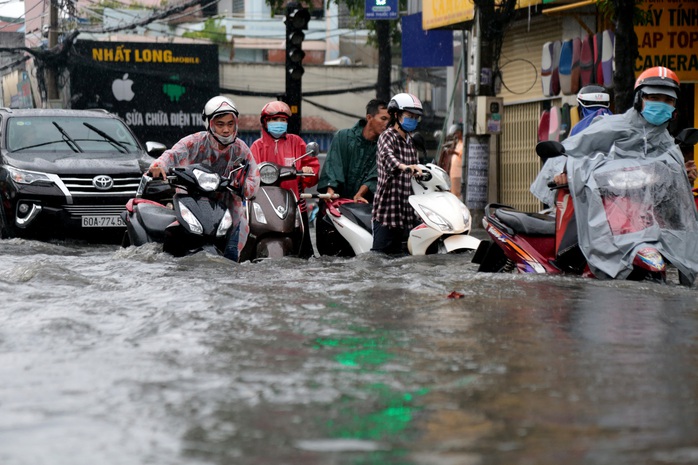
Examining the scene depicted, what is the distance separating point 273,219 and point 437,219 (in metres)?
1.40

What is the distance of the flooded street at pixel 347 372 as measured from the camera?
381 cm

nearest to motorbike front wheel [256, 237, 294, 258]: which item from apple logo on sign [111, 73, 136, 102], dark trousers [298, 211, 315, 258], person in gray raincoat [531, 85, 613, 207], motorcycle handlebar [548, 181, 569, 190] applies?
dark trousers [298, 211, 315, 258]

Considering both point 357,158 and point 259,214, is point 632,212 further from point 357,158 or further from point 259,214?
point 357,158

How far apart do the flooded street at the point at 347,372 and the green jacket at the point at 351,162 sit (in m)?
3.16

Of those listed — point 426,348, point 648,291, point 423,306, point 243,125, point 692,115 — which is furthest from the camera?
point 243,125

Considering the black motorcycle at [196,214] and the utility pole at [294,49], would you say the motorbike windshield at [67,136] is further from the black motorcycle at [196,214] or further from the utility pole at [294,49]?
the black motorcycle at [196,214]

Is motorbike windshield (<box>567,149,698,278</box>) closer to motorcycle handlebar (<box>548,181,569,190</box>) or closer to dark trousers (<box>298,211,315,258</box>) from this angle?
motorcycle handlebar (<box>548,181,569,190</box>)

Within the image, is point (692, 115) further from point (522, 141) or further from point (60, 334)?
point (60, 334)

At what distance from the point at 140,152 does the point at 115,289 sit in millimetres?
7390

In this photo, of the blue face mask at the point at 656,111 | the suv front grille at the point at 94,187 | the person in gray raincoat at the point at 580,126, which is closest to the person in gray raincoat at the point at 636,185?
the blue face mask at the point at 656,111

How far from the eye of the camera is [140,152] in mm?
15289

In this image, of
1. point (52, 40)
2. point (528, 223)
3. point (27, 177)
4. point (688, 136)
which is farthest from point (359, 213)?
point (52, 40)

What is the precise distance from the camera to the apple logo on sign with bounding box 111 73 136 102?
4528 centimetres

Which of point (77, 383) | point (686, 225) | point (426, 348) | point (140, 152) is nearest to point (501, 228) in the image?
point (686, 225)
